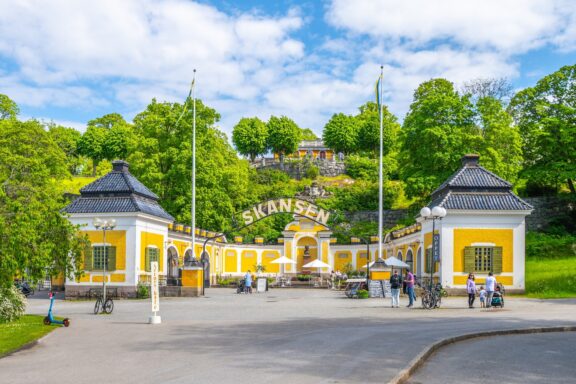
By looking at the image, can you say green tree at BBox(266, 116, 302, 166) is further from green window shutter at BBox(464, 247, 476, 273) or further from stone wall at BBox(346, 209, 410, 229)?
green window shutter at BBox(464, 247, 476, 273)

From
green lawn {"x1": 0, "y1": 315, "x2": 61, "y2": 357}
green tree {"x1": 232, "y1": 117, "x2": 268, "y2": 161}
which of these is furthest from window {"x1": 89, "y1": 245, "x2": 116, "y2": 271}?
green tree {"x1": 232, "y1": 117, "x2": 268, "y2": 161}

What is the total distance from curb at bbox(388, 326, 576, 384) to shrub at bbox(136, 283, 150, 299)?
22.3m

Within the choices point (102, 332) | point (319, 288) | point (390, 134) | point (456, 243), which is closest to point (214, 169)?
point (319, 288)

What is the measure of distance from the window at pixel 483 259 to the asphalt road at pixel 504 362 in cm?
1801

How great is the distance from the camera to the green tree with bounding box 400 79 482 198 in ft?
159

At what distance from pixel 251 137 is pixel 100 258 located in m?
71.4

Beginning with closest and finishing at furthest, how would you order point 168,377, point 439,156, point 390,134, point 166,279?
point 168,377 < point 166,279 < point 439,156 < point 390,134

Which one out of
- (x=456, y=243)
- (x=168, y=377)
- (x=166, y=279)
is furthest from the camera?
(x=166, y=279)

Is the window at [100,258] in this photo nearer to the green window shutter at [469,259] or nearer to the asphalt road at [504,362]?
the green window shutter at [469,259]

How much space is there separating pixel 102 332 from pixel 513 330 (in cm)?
1107

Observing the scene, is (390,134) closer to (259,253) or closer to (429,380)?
(259,253)

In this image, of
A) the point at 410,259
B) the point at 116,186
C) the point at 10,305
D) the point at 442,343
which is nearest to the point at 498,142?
the point at 410,259

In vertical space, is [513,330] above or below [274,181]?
below

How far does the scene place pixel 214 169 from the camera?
5025cm
